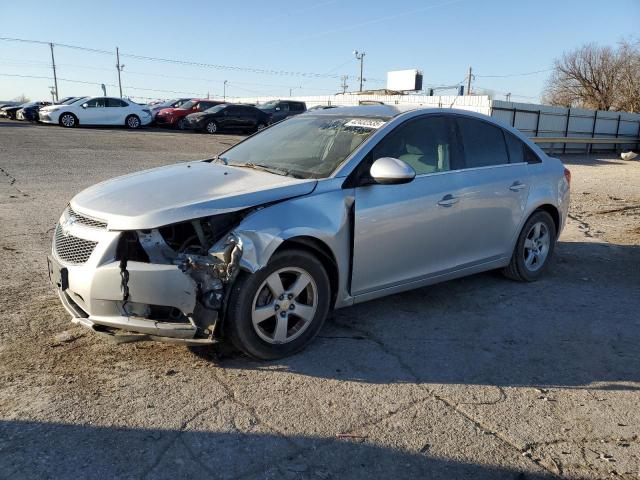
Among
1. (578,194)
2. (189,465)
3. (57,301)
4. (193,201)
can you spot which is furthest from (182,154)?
(189,465)

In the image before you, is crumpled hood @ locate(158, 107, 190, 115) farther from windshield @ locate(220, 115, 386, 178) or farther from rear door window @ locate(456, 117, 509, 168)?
rear door window @ locate(456, 117, 509, 168)

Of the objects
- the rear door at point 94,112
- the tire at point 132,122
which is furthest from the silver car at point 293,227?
the tire at point 132,122

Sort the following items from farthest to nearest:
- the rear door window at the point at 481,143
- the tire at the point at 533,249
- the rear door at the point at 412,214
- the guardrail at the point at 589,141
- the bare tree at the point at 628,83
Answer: the bare tree at the point at 628,83 < the guardrail at the point at 589,141 < the tire at the point at 533,249 < the rear door window at the point at 481,143 < the rear door at the point at 412,214

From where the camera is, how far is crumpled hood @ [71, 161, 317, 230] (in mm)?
3420

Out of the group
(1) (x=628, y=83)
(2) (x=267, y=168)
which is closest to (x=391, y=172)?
(2) (x=267, y=168)

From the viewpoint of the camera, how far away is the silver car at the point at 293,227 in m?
3.40

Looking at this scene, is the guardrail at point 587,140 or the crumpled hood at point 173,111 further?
the crumpled hood at point 173,111

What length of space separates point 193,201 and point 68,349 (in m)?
1.37

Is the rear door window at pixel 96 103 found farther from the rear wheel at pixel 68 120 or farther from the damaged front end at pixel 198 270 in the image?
the damaged front end at pixel 198 270

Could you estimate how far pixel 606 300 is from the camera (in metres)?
5.31

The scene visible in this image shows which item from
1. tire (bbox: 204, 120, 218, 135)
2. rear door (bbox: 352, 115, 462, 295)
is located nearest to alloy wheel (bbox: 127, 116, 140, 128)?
tire (bbox: 204, 120, 218, 135)

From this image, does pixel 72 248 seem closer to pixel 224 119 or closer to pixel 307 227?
pixel 307 227

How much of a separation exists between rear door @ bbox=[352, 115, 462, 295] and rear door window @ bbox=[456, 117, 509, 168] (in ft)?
0.47

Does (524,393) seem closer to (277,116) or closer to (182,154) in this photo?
(182,154)
